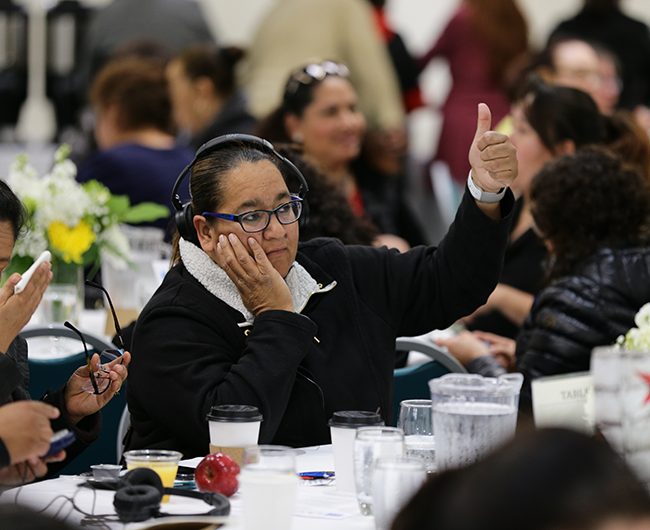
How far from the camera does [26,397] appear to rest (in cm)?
169

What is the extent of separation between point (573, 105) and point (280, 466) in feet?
8.80

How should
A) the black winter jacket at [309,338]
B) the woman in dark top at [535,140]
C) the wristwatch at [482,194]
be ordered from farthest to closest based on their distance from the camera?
the woman in dark top at [535,140] < the wristwatch at [482,194] < the black winter jacket at [309,338]

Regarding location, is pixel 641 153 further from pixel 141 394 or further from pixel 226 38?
pixel 226 38

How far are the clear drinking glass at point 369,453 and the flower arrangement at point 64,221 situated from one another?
1796mm

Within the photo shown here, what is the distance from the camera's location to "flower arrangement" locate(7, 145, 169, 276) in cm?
289

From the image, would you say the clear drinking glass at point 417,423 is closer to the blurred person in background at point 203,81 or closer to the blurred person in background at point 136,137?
the blurred person in background at point 136,137

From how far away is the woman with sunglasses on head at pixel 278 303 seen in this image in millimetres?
1787

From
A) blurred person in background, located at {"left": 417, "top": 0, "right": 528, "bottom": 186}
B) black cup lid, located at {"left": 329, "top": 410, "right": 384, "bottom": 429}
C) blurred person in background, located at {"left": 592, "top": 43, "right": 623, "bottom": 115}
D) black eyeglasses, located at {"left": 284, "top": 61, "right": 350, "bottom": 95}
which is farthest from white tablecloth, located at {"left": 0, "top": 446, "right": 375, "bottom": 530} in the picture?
blurred person in background, located at {"left": 417, "top": 0, "right": 528, "bottom": 186}

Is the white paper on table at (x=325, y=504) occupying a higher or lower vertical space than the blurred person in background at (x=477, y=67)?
lower

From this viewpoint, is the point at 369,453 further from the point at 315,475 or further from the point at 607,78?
the point at 607,78

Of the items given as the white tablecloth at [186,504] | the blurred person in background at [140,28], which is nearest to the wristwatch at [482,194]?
the white tablecloth at [186,504]

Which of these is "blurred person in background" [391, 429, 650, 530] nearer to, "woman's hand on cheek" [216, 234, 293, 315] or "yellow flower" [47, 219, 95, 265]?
"woman's hand on cheek" [216, 234, 293, 315]

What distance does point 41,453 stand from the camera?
4.03ft

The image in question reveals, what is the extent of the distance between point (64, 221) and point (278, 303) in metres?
1.30
